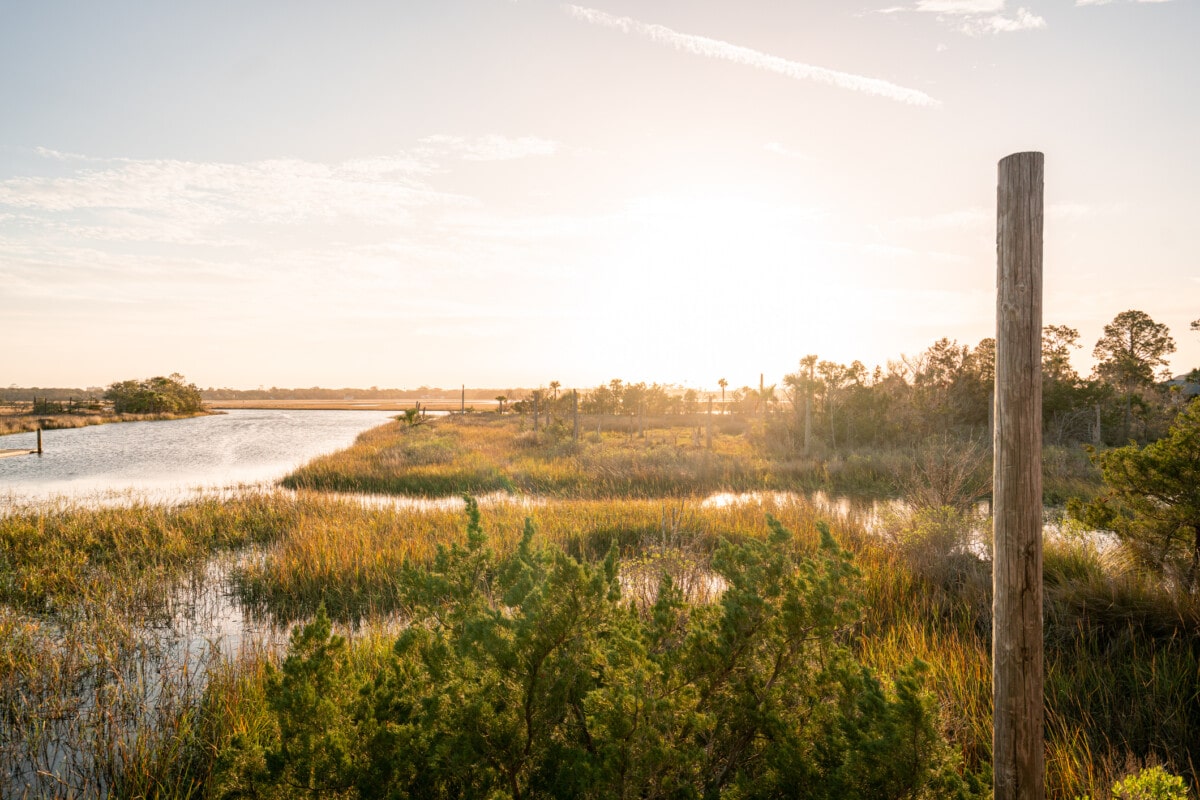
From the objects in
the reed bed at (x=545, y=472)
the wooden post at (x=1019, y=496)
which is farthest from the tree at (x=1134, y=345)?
the wooden post at (x=1019, y=496)

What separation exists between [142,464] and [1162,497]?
25966mm

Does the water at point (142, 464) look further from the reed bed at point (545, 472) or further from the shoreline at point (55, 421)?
the reed bed at point (545, 472)

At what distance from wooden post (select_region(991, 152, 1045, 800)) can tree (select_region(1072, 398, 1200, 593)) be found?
340cm

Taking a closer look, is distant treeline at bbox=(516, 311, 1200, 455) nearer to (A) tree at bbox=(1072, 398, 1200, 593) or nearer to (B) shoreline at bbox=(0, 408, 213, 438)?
(A) tree at bbox=(1072, 398, 1200, 593)

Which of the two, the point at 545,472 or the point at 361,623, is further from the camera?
the point at 545,472

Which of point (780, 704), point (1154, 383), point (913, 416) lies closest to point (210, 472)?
point (780, 704)

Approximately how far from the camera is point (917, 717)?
206 centimetres

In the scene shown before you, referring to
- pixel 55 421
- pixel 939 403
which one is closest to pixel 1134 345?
pixel 939 403

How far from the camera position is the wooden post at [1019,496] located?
2.24 m

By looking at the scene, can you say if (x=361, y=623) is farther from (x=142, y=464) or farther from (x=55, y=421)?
(x=55, y=421)

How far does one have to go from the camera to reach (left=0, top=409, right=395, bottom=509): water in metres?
14.7

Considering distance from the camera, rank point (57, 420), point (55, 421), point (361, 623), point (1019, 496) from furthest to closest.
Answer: point (57, 420)
point (55, 421)
point (361, 623)
point (1019, 496)

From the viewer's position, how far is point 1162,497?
472 cm

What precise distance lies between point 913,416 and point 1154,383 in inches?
579
